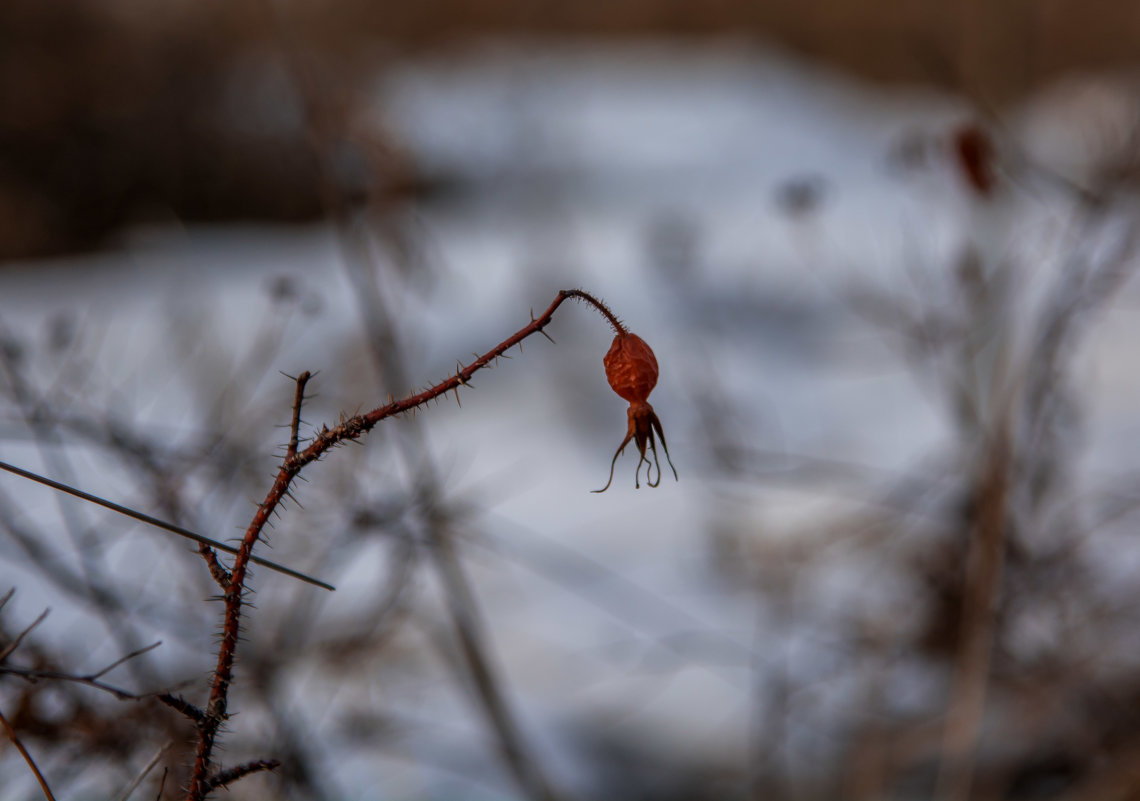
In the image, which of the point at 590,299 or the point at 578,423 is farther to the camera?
the point at 578,423

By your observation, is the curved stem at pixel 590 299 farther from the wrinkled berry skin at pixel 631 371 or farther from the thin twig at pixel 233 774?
the thin twig at pixel 233 774

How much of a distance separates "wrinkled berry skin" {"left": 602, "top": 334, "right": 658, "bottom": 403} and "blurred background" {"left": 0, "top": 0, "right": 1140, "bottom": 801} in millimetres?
441

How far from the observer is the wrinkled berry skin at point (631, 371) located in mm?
638

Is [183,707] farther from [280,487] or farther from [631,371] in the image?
[631,371]

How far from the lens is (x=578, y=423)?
337 centimetres

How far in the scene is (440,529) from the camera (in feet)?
5.22

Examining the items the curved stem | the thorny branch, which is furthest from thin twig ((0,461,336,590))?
the curved stem

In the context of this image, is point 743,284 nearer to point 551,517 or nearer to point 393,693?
point 551,517

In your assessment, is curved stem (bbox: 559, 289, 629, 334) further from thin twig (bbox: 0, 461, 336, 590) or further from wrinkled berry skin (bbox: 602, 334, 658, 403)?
thin twig (bbox: 0, 461, 336, 590)

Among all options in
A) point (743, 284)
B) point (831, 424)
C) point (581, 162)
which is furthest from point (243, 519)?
point (581, 162)

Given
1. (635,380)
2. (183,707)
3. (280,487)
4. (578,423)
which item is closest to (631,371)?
(635,380)

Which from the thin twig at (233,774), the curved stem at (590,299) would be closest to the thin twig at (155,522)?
the thin twig at (233,774)

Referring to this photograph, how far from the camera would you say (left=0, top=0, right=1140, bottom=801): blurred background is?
5.32ft

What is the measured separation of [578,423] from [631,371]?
273 cm
